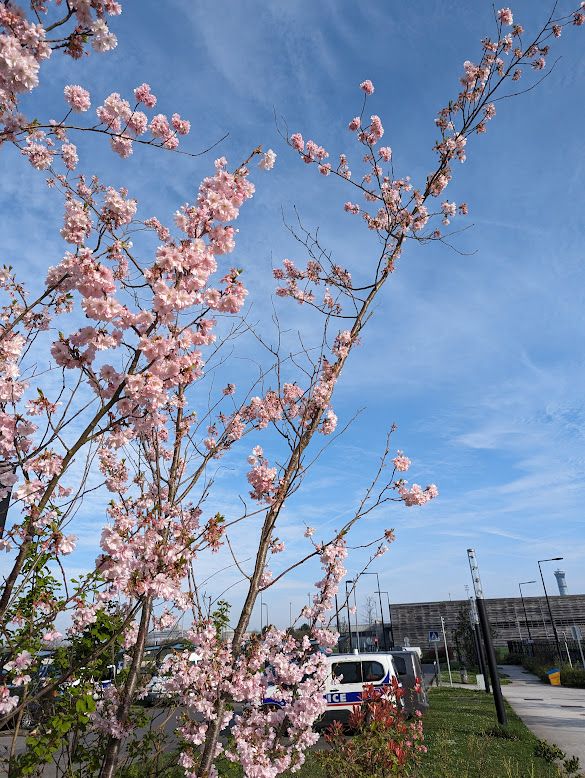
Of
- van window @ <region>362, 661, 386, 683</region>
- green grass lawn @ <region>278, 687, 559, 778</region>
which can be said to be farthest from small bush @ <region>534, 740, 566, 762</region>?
van window @ <region>362, 661, 386, 683</region>

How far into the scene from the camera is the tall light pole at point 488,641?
10.2m

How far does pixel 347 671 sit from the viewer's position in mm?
11711

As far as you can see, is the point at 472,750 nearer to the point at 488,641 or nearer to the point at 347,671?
the point at 488,641

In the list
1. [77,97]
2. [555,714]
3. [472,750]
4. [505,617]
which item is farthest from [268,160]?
[505,617]

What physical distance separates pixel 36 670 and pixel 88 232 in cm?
329

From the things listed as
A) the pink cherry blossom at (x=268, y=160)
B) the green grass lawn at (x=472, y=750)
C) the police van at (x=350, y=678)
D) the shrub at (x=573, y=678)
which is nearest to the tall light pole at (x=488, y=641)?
the green grass lawn at (x=472, y=750)

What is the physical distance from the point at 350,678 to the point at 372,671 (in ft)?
1.72

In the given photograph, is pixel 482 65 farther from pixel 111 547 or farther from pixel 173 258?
pixel 111 547

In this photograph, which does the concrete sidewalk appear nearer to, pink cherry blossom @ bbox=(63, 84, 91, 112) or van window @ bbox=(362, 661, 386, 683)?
van window @ bbox=(362, 661, 386, 683)

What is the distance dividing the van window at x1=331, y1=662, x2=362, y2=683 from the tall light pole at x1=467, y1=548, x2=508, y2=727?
2872 mm

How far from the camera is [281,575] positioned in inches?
144

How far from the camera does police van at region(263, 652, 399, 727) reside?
11133mm

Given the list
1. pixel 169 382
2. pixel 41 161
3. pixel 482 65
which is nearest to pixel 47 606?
pixel 169 382

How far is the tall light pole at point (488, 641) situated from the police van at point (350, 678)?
204cm
